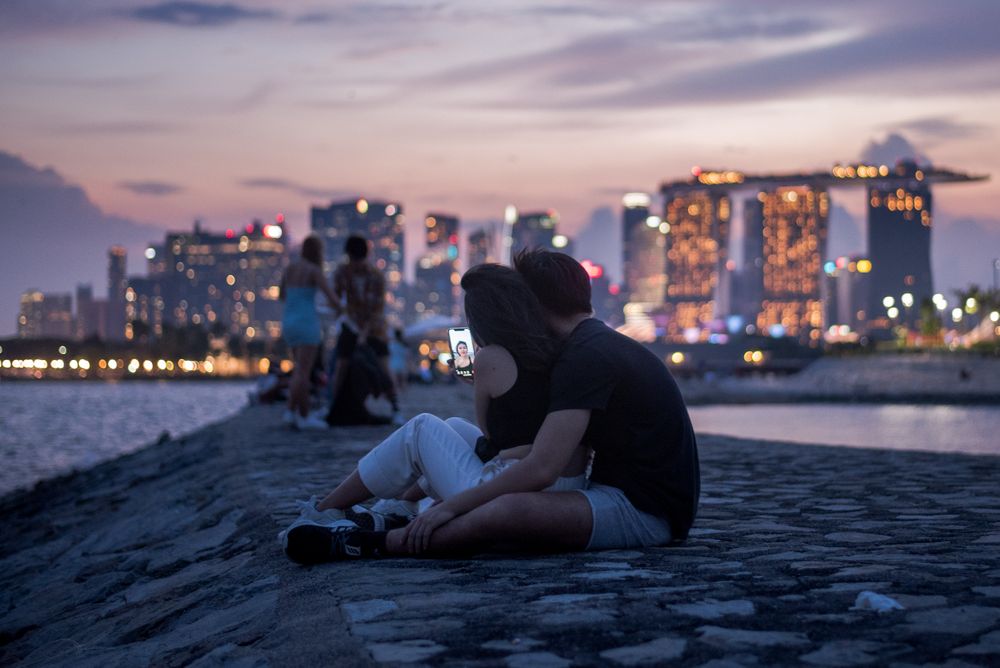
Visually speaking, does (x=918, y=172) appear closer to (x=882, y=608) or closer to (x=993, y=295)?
(x=993, y=295)

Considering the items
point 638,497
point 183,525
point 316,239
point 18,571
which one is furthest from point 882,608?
point 316,239

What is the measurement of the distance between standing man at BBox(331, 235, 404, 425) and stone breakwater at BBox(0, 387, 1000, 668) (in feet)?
12.3

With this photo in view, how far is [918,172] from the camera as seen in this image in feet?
484

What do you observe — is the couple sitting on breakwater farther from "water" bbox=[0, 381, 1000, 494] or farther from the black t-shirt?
"water" bbox=[0, 381, 1000, 494]

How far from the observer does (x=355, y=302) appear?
42.1ft

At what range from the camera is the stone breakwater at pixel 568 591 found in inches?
124

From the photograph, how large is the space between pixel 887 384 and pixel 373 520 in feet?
237

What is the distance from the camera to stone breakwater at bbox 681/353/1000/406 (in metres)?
52.6

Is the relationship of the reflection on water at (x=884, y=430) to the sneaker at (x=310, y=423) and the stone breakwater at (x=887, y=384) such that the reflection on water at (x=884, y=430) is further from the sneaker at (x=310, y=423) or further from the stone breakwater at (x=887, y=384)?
the stone breakwater at (x=887, y=384)

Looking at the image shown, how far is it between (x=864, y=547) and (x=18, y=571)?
661cm

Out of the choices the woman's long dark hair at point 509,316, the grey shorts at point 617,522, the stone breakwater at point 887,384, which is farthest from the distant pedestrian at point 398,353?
the stone breakwater at point 887,384

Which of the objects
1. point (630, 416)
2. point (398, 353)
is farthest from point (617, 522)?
point (398, 353)

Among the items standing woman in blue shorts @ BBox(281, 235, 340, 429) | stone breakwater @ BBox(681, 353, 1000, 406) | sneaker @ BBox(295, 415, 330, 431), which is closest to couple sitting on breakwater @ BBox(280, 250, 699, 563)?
standing woman in blue shorts @ BBox(281, 235, 340, 429)

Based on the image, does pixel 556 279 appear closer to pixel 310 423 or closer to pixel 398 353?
pixel 310 423
